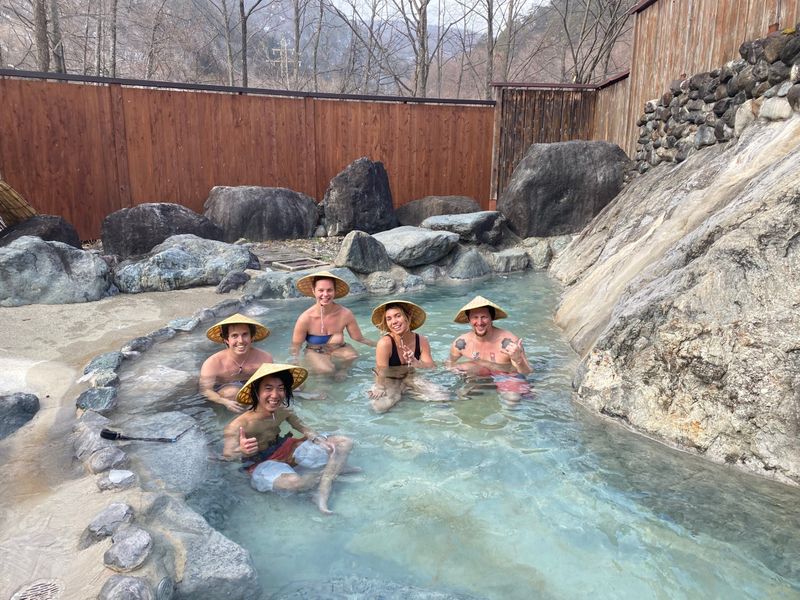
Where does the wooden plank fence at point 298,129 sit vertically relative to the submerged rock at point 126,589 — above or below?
above

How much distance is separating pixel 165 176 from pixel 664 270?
7840 millimetres

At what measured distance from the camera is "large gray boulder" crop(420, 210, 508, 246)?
9219mm

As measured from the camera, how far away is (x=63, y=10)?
56.6ft

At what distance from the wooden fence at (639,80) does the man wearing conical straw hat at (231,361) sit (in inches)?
212

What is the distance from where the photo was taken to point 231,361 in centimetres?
435

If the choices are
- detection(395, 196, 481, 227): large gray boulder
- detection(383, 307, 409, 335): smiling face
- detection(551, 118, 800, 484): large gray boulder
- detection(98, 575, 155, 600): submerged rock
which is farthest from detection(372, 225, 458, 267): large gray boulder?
detection(98, 575, 155, 600): submerged rock

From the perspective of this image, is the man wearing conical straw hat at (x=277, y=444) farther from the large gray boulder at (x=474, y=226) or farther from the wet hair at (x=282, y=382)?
the large gray boulder at (x=474, y=226)

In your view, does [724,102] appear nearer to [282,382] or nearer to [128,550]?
[282,382]

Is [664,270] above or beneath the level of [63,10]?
beneath

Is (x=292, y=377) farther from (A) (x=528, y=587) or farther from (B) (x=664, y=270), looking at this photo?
(B) (x=664, y=270)

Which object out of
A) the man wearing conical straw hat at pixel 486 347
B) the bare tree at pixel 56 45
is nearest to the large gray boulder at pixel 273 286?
the man wearing conical straw hat at pixel 486 347

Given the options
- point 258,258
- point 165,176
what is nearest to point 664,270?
point 258,258

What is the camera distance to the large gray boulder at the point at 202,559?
233 cm

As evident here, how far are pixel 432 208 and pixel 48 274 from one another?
20.1ft
